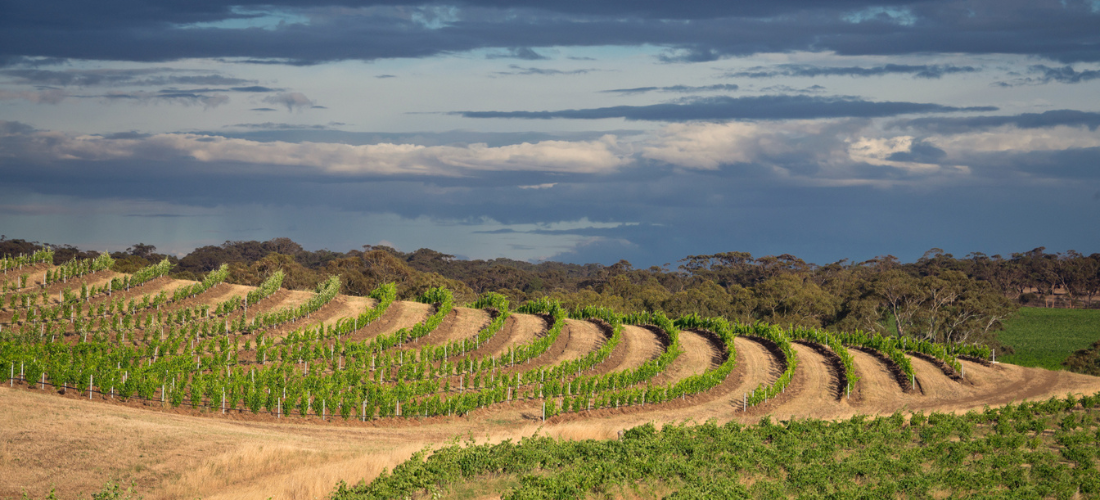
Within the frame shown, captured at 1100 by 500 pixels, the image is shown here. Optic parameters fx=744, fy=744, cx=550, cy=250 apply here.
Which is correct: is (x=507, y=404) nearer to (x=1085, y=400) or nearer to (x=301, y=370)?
(x=301, y=370)

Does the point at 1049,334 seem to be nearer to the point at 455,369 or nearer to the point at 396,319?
the point at 396,319

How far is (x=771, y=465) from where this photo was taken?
21.8 m

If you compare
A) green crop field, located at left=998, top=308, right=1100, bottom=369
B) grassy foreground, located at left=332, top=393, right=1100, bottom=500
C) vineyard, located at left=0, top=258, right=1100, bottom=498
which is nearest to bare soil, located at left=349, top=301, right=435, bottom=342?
vineyard, located at left=0, top=258, right=1100, bottom=498

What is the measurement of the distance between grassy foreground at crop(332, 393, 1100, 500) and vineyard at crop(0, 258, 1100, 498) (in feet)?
0.59

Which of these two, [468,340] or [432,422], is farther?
[468,340]

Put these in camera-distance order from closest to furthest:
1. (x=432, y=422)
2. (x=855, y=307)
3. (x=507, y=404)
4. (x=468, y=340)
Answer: (x=432, y=422) → (x=507, y=404) → (x=468, y=340) → (x=855, y=307)

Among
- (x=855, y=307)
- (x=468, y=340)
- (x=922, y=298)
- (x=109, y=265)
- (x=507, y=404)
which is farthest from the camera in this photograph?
(x=855, y=307)

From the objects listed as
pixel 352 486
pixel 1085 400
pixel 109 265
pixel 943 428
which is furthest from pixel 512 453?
Result: pixel 109 265

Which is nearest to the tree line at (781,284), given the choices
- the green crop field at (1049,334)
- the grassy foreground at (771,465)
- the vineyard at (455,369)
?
the green crop field at (1049,334)

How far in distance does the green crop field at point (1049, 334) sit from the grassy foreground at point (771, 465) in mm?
42470

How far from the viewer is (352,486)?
729 inches

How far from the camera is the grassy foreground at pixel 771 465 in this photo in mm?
18438

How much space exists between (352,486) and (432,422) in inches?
447

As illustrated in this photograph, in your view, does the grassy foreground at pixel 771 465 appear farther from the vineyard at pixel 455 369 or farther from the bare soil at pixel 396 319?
the bare soil at pixel 396 319
